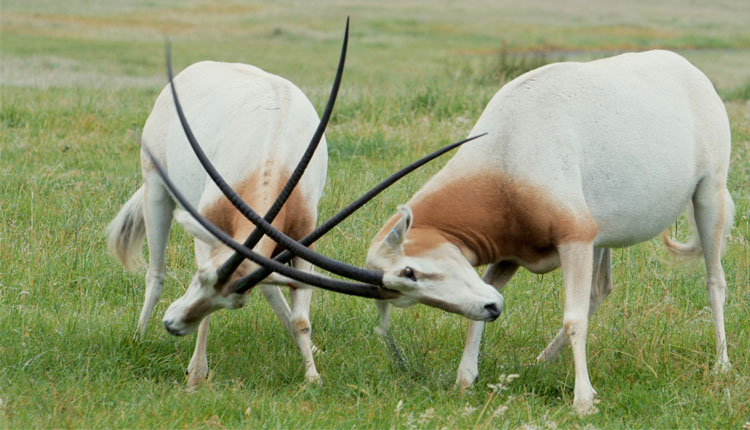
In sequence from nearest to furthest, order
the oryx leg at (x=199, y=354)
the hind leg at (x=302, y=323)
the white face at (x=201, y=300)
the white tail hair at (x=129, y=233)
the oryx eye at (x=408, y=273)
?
the oryx eye at (x=408, y=273), the white face at (x=201, y=300), the oryx leg at (x=199, y=354), the hind leg at (x=302, y=323), the white tail hair at (x=129, y=233)

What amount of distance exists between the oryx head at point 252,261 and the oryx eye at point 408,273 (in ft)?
0.23

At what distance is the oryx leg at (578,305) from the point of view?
4.39m

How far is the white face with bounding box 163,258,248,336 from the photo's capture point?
401 centimetres

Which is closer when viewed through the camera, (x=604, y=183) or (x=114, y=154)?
(x=604, y=183)

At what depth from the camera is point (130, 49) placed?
2806cm

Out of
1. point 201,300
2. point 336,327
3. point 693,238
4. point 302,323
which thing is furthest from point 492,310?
point 693,238

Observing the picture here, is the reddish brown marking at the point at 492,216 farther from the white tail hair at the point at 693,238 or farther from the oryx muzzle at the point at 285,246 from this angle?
the white tail hair at the point at 693,238

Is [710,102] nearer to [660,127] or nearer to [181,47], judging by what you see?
[660,127]

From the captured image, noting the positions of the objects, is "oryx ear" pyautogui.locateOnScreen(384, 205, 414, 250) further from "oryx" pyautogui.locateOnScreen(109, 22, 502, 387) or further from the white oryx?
"oryx" pyautogui.locateOnScreen(109, 22, 502, 387)

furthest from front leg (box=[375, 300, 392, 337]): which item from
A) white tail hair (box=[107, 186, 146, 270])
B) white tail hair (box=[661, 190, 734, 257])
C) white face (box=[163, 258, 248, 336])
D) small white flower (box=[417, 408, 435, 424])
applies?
white tail hair (box=[107, 186, 146, 270])

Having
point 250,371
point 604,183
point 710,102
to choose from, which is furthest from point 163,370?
point 710,102

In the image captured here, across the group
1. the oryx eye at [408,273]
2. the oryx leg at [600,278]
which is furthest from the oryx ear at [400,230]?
the oryx leg at [600,278]

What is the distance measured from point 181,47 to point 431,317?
25124 millimetres

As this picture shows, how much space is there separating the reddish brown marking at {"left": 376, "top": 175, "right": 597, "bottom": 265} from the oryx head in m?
0.50
